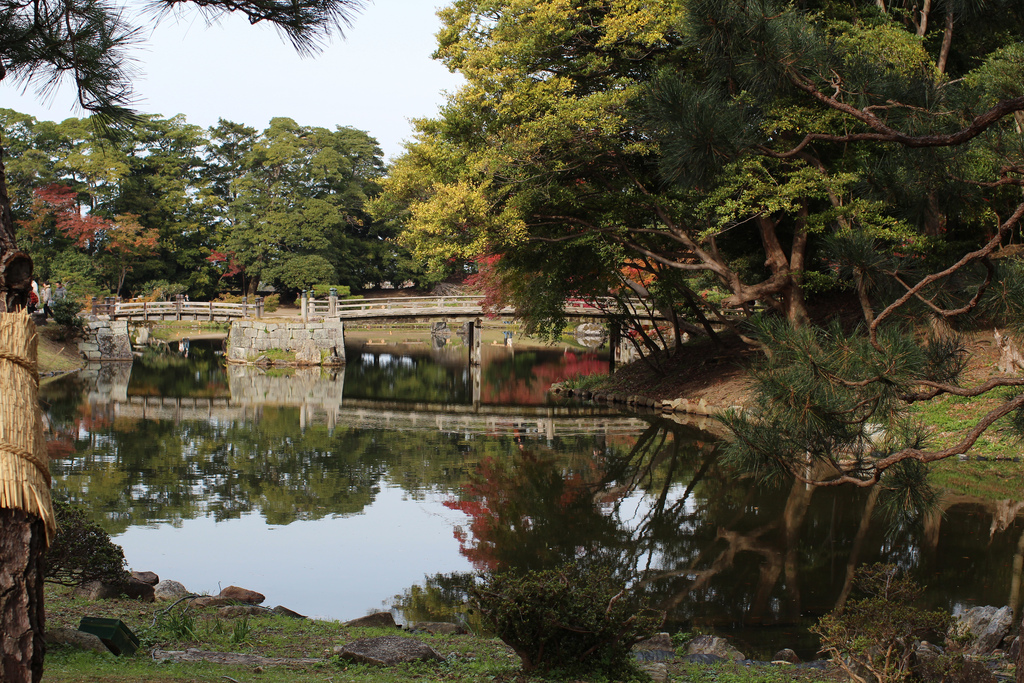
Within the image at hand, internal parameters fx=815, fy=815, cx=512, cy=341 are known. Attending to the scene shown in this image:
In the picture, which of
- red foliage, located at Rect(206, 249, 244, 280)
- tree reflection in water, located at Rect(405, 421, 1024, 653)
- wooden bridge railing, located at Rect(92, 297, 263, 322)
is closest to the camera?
tree reflection in water, located at Rect(405, 421, 1024, 653)

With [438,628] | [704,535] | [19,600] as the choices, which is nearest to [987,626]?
[704,535]

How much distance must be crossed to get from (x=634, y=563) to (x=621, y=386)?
12904 mm

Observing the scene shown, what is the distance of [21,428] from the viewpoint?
8.09ft

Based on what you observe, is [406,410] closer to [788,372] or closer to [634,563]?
[634,563]

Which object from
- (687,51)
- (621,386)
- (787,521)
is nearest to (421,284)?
(621,386)

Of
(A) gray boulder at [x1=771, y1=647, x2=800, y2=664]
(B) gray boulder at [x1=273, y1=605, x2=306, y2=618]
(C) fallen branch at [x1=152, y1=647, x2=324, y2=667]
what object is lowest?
(B) gray boulder at [x1=273, y1=605, x2=306, y2=618]

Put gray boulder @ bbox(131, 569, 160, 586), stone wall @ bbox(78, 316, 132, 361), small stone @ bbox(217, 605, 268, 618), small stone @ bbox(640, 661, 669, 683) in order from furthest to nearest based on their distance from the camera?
stone wall @ bbox(78, 316, 132, 361)
gray boulder @ bbox(131, 569, 160, 586)
small stone @ bbox(217, 605, 268, 618)
small stone @ bbox(640, 661, 669, 683)

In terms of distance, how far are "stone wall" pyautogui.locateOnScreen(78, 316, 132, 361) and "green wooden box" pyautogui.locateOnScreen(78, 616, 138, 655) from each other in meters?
24.7

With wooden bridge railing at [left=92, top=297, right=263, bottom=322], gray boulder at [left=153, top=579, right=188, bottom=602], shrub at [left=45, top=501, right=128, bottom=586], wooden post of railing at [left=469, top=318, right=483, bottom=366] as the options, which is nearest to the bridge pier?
wooden post of railing at [left=469, top=318, right=483, bottom=366]

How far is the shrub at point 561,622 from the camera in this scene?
3.99 meters

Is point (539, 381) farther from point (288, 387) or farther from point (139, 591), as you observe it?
point (139, 591)

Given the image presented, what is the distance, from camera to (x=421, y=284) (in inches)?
1523

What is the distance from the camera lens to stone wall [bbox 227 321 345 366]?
26844 mm

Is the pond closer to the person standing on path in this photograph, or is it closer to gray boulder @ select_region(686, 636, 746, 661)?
gray boulder @ select_region(686, 636, 746, 661)
